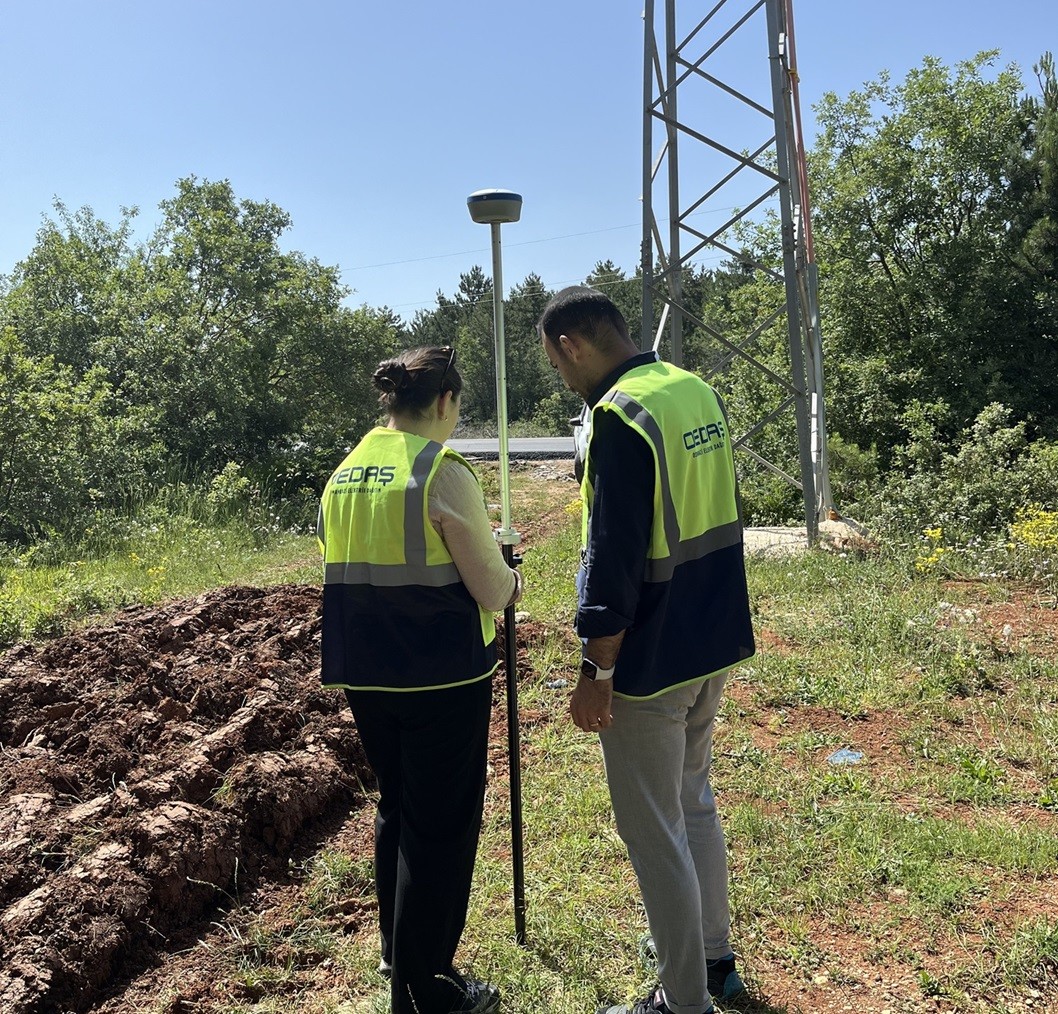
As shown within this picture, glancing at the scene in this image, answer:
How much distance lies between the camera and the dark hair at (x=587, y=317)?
8.37ft

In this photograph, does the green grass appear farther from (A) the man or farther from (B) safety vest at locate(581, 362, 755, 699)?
(B) safety vest at locate(581, 362, 755, 699)

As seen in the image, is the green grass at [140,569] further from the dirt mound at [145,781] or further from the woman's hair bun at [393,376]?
the woman's hair bun at [393,376]

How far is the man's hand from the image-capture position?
2.40 metres

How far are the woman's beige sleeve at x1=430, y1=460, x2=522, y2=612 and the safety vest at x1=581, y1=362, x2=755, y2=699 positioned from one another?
0.94ft

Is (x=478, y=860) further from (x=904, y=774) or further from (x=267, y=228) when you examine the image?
(x=267, y=228)

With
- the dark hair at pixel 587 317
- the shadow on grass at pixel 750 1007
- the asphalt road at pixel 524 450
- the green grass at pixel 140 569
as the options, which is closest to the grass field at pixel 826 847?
the shadow on grass at pixel 750 1007

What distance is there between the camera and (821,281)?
16.4 meters

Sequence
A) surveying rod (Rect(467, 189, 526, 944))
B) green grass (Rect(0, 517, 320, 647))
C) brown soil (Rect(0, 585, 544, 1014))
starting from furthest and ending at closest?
1. green grass (Rect(0, 517, 320, 647))
2. brown soil (Rect(0, 585, 544, 1014))
3. surveying rod (Rect(467, 189, 526, 944))

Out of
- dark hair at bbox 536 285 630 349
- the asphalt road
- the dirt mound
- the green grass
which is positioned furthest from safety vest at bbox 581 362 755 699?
the asphalt road

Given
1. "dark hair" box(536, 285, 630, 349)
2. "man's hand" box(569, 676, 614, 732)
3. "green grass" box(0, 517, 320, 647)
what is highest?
"dark hair" box(536, 285, 630, 349)

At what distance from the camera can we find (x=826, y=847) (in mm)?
3648

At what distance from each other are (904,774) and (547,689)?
221cm

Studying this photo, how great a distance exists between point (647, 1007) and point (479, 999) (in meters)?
0.55

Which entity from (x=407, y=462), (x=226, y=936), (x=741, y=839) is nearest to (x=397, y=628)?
(x=407, y=462)
